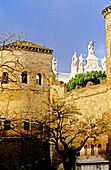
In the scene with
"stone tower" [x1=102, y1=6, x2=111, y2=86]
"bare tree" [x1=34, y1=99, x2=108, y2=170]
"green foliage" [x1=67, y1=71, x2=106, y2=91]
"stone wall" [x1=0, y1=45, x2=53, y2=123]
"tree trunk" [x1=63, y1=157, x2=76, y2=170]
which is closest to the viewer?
"tree trunk" [x1=63, y1=157, x2=76, y2=170]

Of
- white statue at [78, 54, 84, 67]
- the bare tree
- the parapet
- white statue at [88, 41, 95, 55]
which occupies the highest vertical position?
white statue at [88, 41, 95, 55]

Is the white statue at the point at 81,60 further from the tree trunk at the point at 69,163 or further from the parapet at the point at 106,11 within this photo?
the tree trunk at the point at 69,163

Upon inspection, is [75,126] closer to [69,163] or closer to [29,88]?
[29,88]

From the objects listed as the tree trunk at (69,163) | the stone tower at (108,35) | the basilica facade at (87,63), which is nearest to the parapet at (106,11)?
the stone tower at (108,35)

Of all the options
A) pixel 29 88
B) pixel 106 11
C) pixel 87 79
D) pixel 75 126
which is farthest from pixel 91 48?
pixel 106 11

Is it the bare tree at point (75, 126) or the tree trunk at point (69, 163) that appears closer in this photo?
the tree trunk at point (69, 163)

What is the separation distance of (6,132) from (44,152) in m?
3.45

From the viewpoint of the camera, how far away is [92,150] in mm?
19406

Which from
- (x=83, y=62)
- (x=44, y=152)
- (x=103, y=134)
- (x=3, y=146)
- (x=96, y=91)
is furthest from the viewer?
(x=83, y=62)

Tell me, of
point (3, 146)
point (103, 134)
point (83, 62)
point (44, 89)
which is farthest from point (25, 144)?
point (83, 62)

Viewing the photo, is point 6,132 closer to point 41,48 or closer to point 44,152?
point 44,152

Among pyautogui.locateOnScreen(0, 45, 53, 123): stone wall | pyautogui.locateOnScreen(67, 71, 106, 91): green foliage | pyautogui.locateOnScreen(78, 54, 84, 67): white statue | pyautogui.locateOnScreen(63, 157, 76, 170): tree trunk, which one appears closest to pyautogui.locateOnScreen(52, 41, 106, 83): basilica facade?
pyautogui.locateOnScreen(78, 54, 84, 67): white statue

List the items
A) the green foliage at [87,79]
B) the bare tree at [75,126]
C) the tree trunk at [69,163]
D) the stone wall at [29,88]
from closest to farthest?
the tree trunk at [69,163], the bare tree at [75,126], the stone wall at [29,88], the green foliage at [87,79]

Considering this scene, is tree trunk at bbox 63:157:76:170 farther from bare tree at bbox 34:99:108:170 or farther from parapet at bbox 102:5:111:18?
parapet at bbox 102:5:111:18
